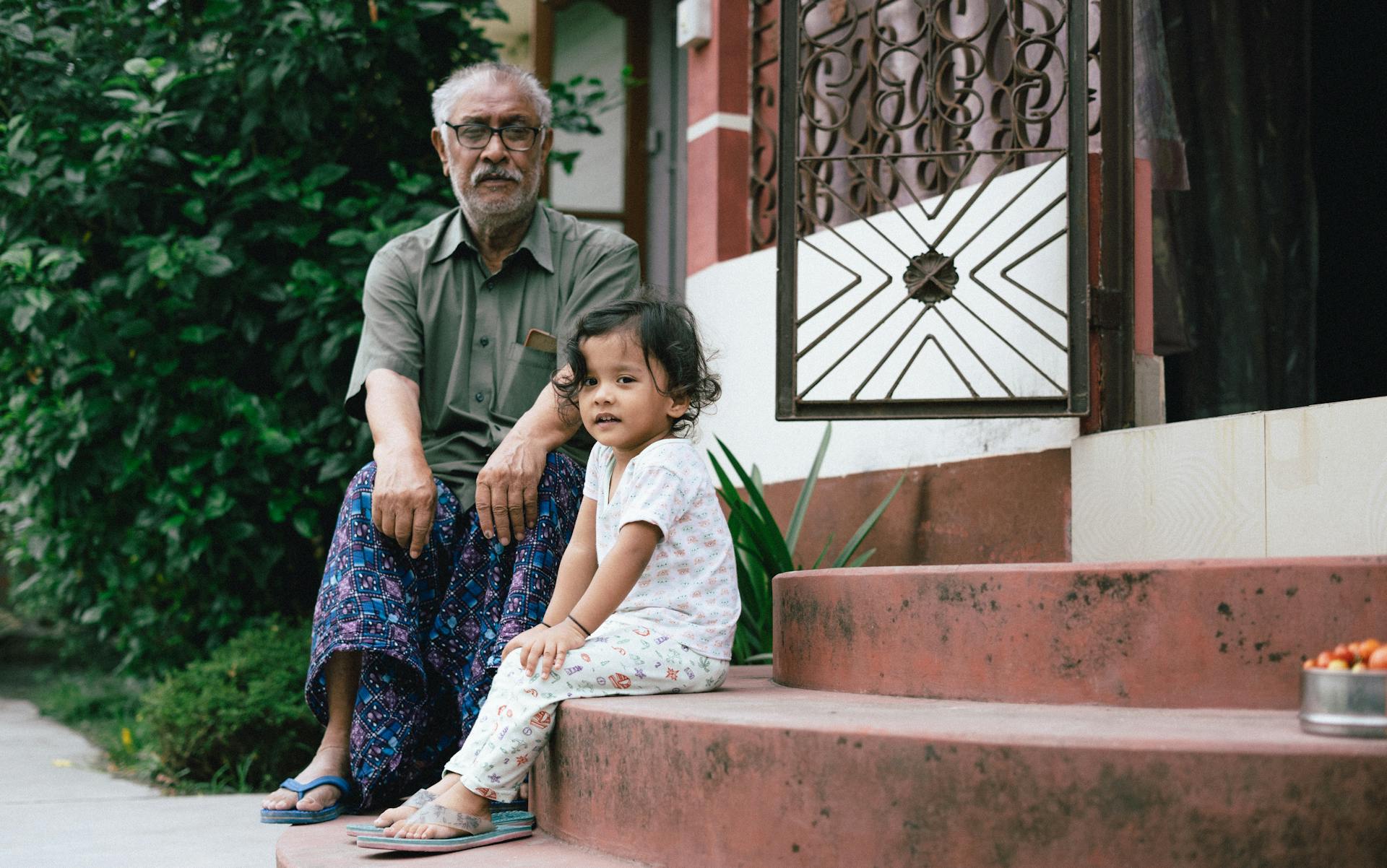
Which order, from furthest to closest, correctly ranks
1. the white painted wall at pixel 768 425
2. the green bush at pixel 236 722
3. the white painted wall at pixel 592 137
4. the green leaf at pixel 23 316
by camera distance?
the white painted wall at pixel 592 137
the green leaf at pixel 23 316
the green bush at pixel 236 722
the white painted wall at pixel 768 425

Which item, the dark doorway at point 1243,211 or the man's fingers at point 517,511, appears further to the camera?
the dark doorway at point 1243,211

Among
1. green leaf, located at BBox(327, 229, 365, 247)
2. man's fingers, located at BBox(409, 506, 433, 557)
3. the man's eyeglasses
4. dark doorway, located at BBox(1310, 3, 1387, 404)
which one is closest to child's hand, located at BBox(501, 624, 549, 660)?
man's fingers, located at BBox(409, 506, 433, 557)

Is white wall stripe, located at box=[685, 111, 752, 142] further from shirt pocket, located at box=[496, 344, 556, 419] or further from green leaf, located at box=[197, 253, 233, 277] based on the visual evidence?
shirt pocket, located at box=[496, 344, 556, 419]

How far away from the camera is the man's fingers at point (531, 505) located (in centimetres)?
307

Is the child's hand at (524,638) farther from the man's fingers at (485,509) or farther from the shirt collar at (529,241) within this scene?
the shirt collar at (529,241)

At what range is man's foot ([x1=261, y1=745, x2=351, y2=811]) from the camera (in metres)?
3.04

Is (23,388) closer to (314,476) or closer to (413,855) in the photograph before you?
(314,476)

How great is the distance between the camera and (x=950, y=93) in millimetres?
A: 4262

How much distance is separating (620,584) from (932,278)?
163 cm

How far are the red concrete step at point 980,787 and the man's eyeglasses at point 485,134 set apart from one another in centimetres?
150

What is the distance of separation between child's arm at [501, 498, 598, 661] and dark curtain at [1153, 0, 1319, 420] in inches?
84.7

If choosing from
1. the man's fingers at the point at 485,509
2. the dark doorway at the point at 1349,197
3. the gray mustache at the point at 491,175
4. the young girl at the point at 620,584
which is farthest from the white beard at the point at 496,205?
the dark doorway at the point at 1349,197

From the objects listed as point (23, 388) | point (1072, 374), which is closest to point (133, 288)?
point (23, 388)

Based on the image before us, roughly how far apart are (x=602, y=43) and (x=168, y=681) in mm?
4152
